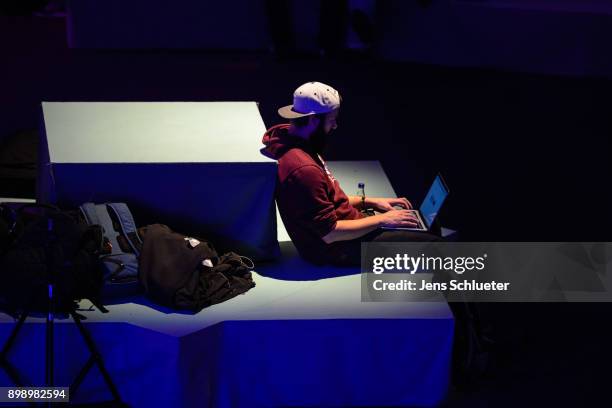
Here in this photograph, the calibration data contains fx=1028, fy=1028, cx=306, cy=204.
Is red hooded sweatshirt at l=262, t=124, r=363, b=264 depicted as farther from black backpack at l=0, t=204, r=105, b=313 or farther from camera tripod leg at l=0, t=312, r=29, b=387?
camera tripod leg at l=0, t=312, r=29, b=387

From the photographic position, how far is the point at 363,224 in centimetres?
489

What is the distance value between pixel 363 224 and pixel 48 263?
1531 millimetres

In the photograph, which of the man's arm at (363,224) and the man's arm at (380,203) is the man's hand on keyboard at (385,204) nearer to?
the man's arm at (380,203)

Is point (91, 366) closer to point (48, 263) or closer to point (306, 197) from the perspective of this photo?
point (48, 263)

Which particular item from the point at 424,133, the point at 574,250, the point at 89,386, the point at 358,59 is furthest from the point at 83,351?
the point at 358,59

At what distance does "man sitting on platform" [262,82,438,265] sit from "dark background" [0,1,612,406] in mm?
870

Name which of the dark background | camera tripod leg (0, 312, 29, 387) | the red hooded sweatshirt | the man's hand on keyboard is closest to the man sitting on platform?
the red hooded sweatshirt

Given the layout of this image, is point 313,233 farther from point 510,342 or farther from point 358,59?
point 358,59

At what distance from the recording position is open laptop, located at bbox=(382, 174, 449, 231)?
504cm

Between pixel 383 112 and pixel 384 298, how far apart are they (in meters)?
4.70

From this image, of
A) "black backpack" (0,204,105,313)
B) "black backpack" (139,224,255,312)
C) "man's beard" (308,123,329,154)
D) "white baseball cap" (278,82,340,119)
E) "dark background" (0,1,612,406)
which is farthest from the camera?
"dark background" (0,1,612,406)

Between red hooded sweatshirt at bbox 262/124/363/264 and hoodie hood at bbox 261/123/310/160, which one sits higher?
hoodie hood at bbox 261/123/310/160

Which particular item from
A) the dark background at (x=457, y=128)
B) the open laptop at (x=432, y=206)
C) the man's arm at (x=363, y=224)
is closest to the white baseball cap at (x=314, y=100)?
the man's arm at (x=363, y=224)

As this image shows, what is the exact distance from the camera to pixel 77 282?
432 cm
